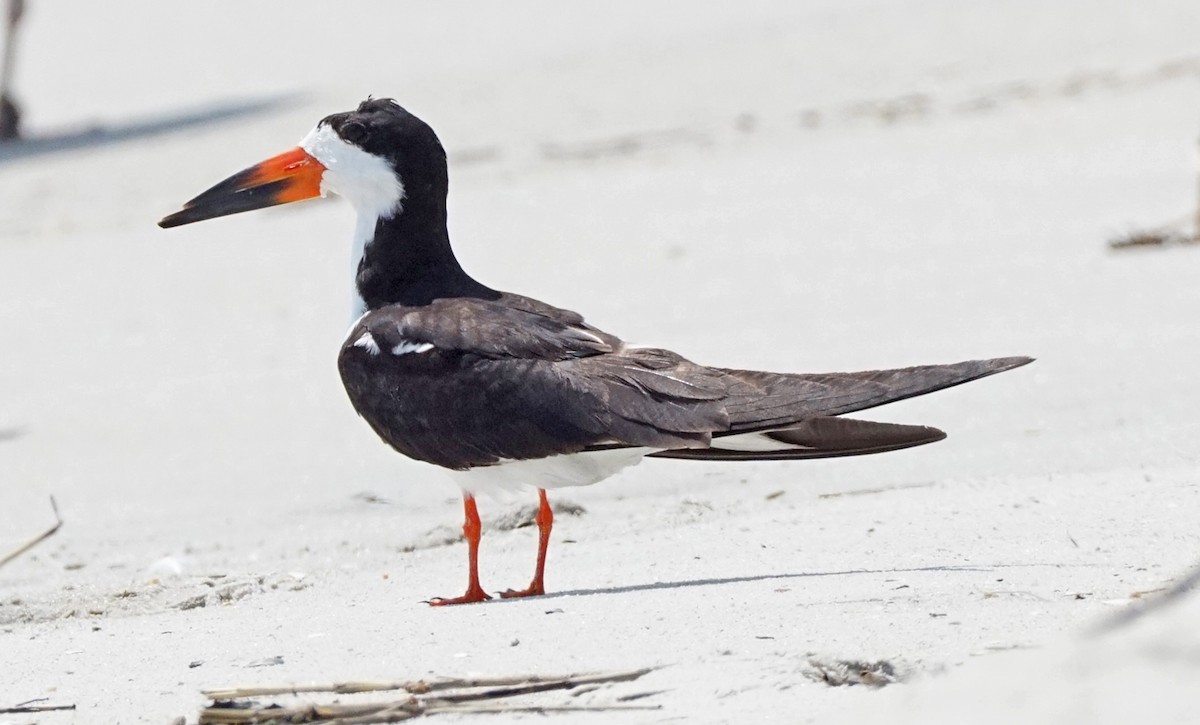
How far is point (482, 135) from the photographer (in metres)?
15.1

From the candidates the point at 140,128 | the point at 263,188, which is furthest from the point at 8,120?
Answer: the point at 263,188

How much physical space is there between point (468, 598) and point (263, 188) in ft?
5.20

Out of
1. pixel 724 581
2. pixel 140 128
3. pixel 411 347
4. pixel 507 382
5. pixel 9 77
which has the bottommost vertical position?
pixel 724 581

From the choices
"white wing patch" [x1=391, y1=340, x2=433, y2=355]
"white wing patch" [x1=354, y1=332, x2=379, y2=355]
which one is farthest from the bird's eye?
"white wing patch" [x1=391, y1=340, x2=433, y2=355]

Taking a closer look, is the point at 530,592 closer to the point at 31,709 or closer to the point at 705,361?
the point at 31,709

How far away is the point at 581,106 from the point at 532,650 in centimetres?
1224

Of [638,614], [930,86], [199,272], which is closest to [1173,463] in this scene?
[638,614]

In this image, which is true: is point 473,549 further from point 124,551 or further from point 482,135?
point 482,135

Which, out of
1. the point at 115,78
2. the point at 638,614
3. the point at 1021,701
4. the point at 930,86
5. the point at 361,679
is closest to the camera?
the point at 1021,701

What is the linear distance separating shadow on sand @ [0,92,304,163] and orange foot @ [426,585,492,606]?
1304 centimetres

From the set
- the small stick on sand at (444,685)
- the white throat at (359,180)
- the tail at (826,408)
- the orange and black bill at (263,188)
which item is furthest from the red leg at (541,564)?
the orange and black bill at (263,188)

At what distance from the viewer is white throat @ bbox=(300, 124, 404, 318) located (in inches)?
220

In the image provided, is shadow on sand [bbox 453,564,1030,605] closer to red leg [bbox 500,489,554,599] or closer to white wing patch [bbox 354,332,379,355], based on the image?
red leg [bbox 500,489,554,599]

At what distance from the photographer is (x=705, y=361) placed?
26.3 feet
